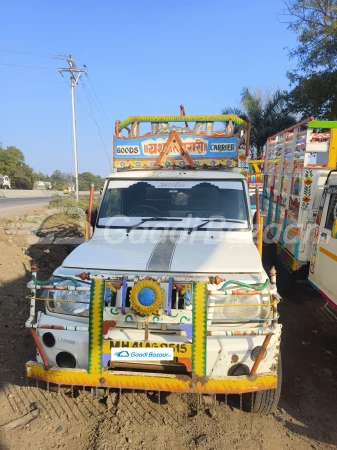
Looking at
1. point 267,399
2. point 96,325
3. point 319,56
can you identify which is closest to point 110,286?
point 96,325

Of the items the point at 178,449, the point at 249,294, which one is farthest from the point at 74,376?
the point at 249,294

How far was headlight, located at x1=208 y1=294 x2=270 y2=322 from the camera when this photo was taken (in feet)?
9.95

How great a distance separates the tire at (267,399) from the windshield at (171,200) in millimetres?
1899

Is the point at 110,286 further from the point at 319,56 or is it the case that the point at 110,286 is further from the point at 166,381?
the point at 319,56

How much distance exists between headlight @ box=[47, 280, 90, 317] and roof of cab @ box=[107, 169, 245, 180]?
6.84ft

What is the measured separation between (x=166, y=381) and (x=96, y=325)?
691 millimetres

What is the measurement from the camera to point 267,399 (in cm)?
322

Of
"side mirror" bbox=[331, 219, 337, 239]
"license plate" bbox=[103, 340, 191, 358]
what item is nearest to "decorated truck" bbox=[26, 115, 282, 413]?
"license plate" bbox=[103, 340, 191, 358]

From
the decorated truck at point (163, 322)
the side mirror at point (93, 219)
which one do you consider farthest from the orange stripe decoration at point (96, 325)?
the side mirror at point (93, 219)

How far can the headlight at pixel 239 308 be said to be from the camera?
303cm

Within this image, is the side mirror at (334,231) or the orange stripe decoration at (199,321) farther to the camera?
Answer: the side mirror at (334,231)

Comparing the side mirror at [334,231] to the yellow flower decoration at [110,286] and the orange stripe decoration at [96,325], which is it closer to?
the yellow flower decoration at [110,286]

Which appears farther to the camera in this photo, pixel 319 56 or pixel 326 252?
pixel 319 56

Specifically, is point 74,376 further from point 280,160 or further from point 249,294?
point 280,160
